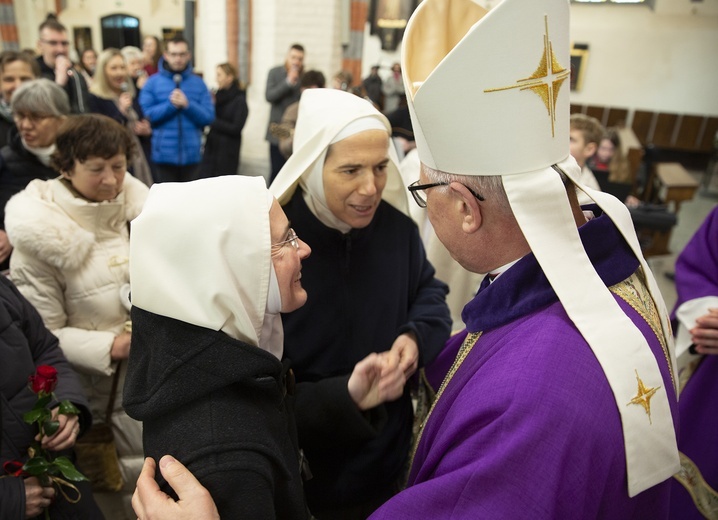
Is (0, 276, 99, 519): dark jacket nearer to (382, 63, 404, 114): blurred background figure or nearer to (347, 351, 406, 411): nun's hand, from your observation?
(347, 351, 406, 411): nun's hand

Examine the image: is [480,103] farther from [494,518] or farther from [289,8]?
[289,8]

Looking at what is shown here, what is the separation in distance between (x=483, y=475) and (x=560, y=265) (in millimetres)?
454

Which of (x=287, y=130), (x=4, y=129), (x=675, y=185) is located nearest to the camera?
(x=4, y=129)

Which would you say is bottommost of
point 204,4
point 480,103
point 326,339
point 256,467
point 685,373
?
Result: point 685,373

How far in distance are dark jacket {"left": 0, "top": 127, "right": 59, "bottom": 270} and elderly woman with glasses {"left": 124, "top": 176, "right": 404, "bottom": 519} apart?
206 centimetres

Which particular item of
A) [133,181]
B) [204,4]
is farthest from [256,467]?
[204,4]

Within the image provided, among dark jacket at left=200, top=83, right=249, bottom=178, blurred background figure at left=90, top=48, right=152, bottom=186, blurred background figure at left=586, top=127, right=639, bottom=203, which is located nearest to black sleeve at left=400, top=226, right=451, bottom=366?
blurred background figure at left=90, top=48, right=152, bottom=186

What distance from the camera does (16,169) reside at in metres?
2.84

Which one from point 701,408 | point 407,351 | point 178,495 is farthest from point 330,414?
point 701,408

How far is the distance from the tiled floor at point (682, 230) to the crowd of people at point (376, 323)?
412cm

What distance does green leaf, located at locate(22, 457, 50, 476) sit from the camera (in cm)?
161

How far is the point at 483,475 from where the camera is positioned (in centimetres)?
102

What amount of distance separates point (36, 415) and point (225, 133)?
4.93 m

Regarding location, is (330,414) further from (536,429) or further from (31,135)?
(31,135)
